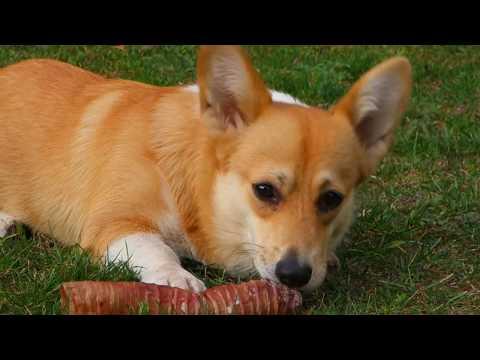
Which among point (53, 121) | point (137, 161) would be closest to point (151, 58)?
point (53, 121)

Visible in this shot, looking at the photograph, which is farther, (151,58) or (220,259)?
(151,58)

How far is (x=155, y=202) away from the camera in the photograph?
461 centimetres

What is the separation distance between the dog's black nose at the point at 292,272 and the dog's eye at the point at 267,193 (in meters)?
0.30

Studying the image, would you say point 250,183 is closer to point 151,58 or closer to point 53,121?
point 53,121

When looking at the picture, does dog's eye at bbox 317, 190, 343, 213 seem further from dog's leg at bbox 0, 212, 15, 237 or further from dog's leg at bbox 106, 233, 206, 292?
dog's leg at bbox 0, 212, 15, 237

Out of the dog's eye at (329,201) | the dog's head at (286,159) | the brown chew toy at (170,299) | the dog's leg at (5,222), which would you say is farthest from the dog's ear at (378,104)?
the dog's leg at (5,222)

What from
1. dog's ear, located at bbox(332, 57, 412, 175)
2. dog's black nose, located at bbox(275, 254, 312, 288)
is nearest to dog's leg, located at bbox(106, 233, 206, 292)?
dog's black nose, located at bbox(275, 254, 312, 288)

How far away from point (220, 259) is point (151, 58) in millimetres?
3212

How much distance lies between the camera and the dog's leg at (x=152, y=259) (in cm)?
415

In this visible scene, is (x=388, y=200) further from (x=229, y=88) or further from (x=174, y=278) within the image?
(x=174, y=278)

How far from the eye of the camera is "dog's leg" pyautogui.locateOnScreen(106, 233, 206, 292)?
4.15m

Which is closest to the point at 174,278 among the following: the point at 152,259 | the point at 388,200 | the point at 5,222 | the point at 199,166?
the point at 152,259

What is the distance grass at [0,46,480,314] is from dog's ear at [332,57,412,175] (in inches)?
23.4

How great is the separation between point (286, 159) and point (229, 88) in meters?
0.47
